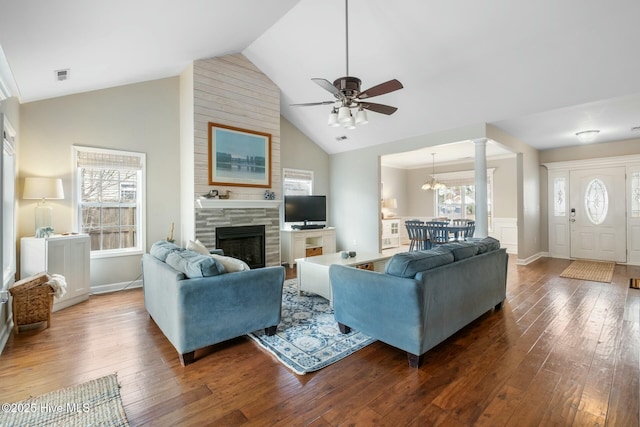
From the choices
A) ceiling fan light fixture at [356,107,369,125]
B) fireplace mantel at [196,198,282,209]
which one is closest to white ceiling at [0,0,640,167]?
ceiling fan light fixture at [356,107,369,125]

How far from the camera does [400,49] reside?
395cm

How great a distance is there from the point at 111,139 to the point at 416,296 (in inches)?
189

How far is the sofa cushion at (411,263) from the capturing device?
2336mm

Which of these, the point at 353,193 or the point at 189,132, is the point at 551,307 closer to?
the point at 353,193

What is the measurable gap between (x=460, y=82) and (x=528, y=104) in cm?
108

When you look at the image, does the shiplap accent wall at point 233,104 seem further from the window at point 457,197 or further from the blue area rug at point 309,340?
the window at point 457,197

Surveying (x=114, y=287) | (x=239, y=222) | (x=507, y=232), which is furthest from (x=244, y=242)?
(x=507, y=232)

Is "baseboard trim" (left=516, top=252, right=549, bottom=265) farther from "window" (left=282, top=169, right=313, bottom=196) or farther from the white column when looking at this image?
"window" (left=282, top=169, right=313, bottom=196)

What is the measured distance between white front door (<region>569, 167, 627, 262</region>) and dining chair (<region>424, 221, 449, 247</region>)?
3.52m

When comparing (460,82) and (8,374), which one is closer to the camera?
(8,374)

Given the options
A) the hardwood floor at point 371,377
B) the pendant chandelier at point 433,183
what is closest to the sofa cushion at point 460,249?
the hardwood floor at point 371,377

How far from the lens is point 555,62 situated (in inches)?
141

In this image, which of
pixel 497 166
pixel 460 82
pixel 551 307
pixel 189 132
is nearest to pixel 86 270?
pixel 189 132

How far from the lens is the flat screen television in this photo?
6367 millimetres
